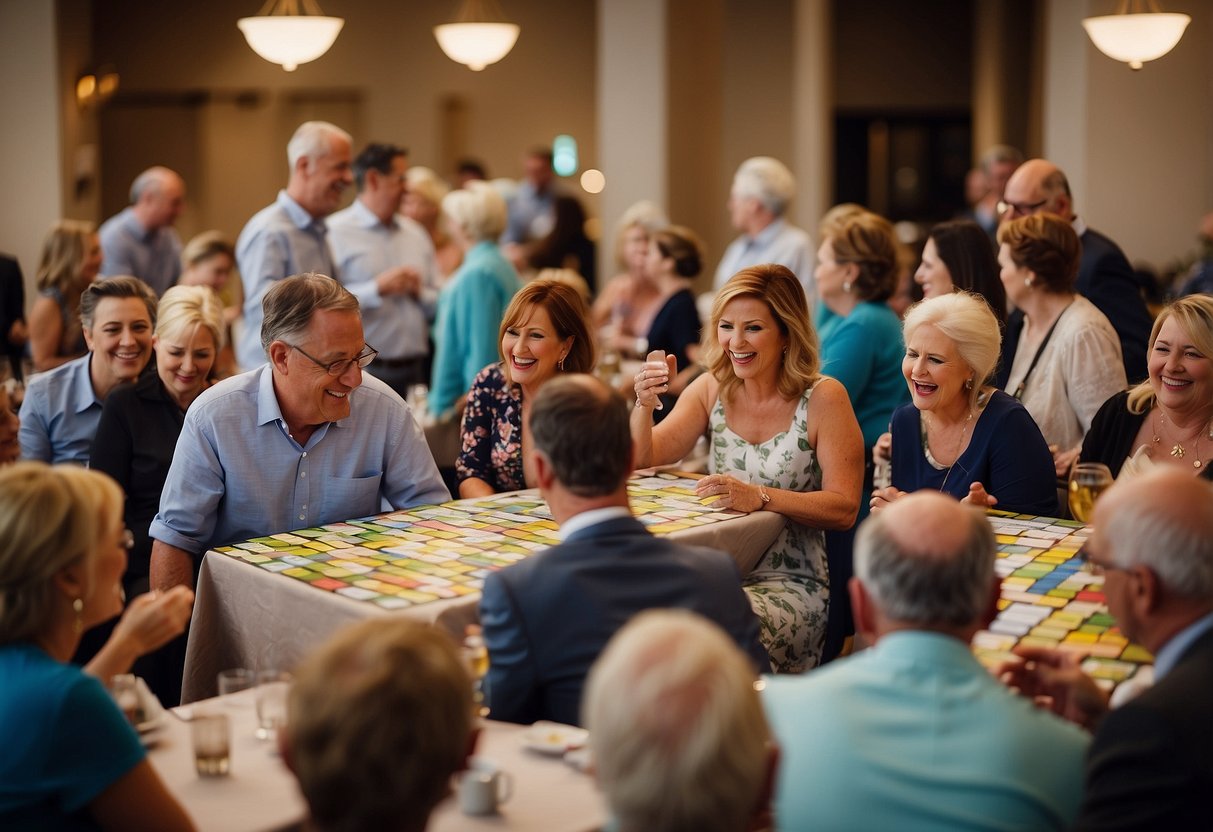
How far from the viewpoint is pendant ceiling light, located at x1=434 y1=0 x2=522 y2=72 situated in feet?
22.0

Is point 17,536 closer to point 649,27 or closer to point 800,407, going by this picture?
point 800,407

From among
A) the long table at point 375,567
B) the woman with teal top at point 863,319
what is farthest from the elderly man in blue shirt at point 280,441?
the woman with teal top at point 863,319

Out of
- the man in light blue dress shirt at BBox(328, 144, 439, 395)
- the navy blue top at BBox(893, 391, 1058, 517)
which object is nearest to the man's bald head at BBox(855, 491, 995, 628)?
the navy blue top at BBox(893, 391, 1058, 517)

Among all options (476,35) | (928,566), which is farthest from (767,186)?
(928,566)

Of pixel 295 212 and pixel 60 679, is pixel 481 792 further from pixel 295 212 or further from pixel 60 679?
pixel 295 212

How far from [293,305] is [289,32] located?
8.59ft

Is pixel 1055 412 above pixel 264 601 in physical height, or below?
above

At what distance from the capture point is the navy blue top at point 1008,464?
3.70 metres

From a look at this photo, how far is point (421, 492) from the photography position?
378 cm

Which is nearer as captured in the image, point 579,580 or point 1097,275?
point 579,580

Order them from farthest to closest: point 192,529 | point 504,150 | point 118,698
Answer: point 504,150 → point 192,529 → point 118,698

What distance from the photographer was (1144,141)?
7934 millimetres

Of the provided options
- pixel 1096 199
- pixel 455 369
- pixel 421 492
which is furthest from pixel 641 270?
pixel 421 492

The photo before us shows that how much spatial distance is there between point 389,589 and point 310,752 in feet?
4.28
